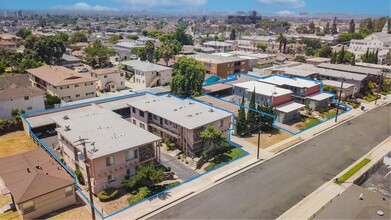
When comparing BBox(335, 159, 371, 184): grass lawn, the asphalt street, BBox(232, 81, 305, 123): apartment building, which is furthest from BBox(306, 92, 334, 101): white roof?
BBox(335, 159, 371, 184): grass lawn

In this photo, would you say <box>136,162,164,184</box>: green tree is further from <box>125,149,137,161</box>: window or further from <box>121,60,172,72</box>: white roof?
<box>121,60,172,72</box>: white roof

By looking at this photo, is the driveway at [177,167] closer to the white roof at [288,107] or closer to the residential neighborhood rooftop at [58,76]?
the white roof at [288,107]

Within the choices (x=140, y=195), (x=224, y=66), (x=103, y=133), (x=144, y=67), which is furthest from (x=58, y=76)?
(x=140, y=195)

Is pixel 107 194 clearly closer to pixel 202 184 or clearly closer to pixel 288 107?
pixel 202 184

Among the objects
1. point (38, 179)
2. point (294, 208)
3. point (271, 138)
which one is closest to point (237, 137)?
point (271, 138)

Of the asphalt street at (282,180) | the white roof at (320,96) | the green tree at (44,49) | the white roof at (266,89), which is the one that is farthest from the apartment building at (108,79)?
the asphalt street at (282,180)

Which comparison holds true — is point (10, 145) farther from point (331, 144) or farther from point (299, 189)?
point (331, 144)
